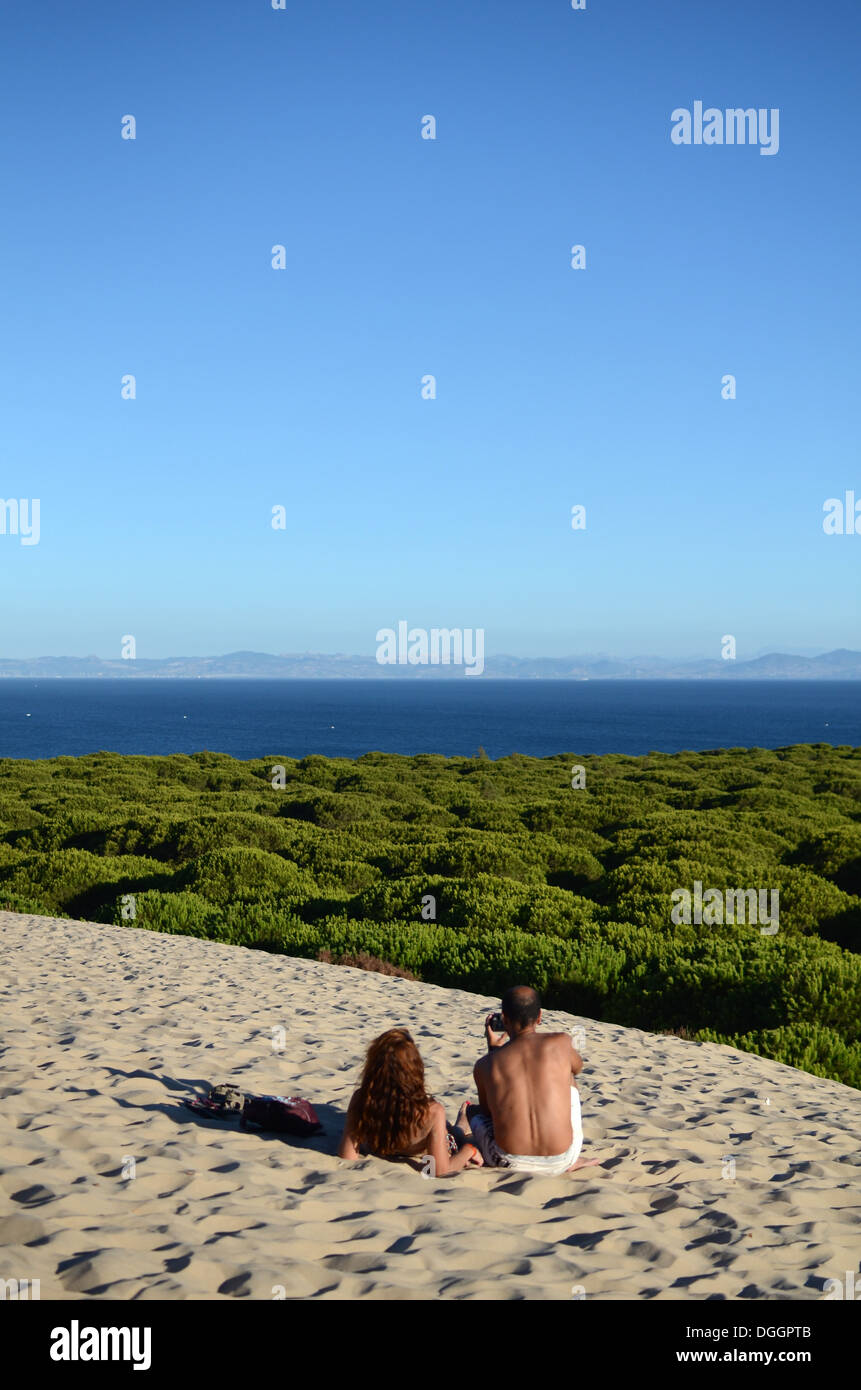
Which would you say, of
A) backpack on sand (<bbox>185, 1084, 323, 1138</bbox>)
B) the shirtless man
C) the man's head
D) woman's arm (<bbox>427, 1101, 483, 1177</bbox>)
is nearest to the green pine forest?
the shirtless man

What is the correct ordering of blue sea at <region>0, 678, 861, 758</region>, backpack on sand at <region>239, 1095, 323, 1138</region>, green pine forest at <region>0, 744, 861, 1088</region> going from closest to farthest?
backpack on sand at <region>239, 1095, 323, 1138</region> → green pine forest at <region>0, 744, 861, 1088</region> → blue sea at <region>0, 678, 861, 758</region>

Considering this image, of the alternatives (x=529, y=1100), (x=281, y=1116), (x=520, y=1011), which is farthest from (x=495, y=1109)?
(x=281, y=1116)

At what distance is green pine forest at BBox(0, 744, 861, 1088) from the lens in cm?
Result: 1197

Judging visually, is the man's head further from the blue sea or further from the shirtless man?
the blue sea

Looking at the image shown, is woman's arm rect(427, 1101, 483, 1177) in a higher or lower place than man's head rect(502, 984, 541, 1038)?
lower

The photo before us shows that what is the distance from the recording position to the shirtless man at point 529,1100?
5840 mm

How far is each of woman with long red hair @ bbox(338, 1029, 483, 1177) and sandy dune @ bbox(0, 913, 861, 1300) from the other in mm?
126

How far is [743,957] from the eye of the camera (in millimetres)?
13117

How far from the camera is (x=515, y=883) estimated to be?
56.6 ft

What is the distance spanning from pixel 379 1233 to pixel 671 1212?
1.76m

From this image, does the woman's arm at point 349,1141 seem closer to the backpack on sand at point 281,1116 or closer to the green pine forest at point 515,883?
the backpack on sand at point 281,1116

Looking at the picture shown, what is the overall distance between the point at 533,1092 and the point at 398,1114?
32.2 inches

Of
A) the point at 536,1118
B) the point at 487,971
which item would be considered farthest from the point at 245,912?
the point at 536,1118
